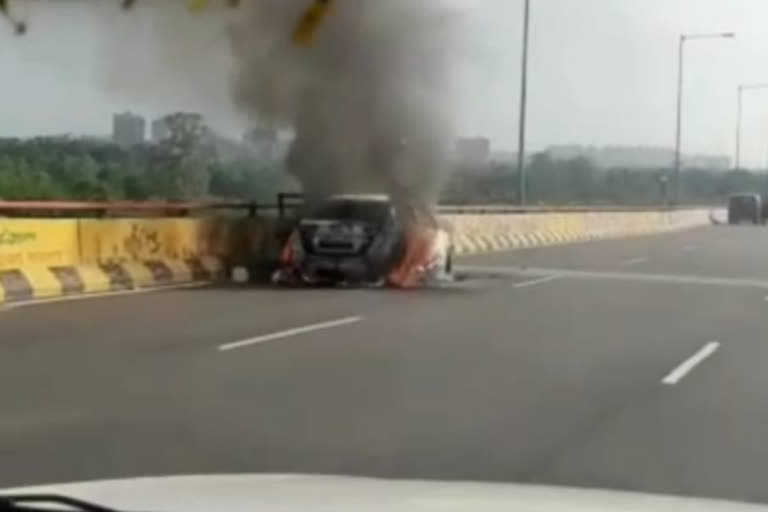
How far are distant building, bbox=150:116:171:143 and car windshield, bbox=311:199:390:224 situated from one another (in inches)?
98.5

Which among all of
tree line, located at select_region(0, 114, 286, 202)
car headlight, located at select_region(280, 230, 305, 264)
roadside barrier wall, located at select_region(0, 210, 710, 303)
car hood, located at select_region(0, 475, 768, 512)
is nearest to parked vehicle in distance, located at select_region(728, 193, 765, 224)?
tree line, located at select_region(0, 114, 286, 202)

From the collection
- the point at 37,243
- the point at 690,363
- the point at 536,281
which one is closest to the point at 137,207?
the point at 37,243

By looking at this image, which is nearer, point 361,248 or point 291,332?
point 291,332

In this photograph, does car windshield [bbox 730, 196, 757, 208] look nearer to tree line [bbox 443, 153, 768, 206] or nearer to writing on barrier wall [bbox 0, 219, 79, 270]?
tree line [bbox 443, 153, 768, 206]

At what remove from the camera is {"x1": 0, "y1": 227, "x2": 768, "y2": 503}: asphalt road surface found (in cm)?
817

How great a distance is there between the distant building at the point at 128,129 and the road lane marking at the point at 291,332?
3.51 metres

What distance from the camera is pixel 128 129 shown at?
19625 mm

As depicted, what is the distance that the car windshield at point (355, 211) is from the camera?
22.0 metres

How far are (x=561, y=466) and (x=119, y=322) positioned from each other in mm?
8433

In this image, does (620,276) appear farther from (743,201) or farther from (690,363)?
(743,201)

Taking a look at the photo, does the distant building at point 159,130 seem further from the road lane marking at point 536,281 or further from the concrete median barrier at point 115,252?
the road lane marking at point 536,281

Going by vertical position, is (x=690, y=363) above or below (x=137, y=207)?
below

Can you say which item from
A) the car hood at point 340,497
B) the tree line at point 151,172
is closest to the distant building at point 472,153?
the tree line at point 151,172

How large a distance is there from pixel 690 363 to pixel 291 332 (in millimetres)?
3975
